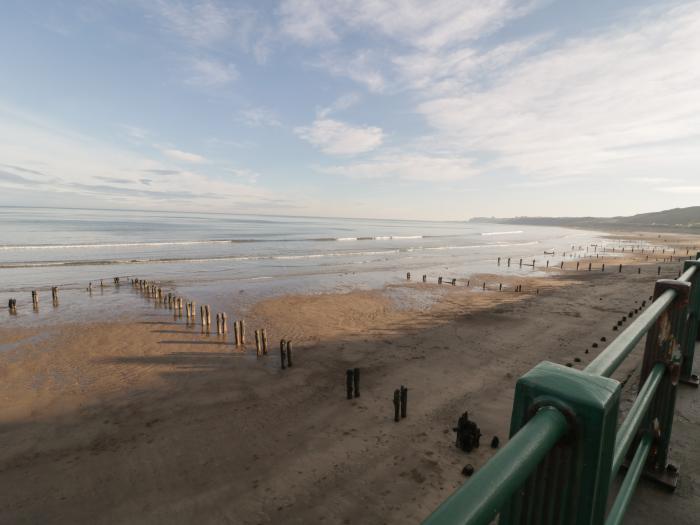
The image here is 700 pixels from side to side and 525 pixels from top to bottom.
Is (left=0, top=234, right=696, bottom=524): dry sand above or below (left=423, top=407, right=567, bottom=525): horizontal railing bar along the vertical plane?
below

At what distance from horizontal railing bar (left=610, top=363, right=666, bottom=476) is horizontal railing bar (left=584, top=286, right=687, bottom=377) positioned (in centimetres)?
44

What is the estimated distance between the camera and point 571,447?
1.31 meters

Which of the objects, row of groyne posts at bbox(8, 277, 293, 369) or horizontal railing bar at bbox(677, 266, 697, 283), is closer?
horizontal railing bar at bbox(677, 266, 697, 283)

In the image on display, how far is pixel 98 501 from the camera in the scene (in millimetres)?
8477

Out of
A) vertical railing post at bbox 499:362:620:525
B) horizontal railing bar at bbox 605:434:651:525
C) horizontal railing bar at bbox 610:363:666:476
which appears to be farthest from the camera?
horizontal railing bar at bbox 605:434:651:525

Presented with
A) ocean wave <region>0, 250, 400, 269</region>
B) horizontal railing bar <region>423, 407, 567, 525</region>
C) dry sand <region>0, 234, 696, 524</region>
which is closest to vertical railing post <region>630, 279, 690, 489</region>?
horizontal railing bar <region>423, 407, 567, 525</region>

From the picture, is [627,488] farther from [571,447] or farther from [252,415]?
[252,415]

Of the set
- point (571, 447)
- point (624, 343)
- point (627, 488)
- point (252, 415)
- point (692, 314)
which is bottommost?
point (252, 415)

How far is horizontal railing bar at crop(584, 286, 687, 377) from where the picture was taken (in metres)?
1.61

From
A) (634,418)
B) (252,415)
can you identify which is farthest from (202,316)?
(634,418)

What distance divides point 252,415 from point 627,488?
1114 centimetres

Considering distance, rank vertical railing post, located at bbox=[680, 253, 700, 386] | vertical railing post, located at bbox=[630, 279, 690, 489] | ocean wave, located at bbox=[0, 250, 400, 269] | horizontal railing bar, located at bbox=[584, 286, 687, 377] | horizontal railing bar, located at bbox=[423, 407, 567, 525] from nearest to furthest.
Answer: horizontal railing bar, located at bbox=[423, 407, 567, 525] < horizontal railing bar, located at bbox=[584, 286, 687, 377] < vertical railing post, located at bbox=[630, 279, 690, 489] < vertical railing post, located at bbox=[680, 253, 700, 386] < ocean wave, located at bbox=[0, 250, 400, 269]

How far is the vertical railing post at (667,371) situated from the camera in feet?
10.5

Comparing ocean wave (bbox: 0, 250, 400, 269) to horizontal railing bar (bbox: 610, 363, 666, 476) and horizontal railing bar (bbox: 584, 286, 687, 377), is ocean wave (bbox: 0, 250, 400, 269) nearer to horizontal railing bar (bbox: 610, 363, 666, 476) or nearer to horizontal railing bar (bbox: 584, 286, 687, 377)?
horizontal railing bar (bbox: 610, 363, 666, 476)
